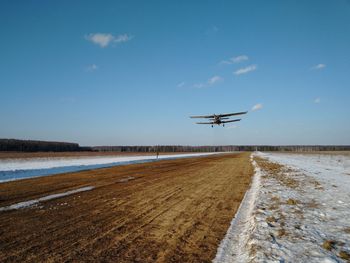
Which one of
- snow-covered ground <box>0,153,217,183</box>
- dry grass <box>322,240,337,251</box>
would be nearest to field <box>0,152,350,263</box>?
dry grass <box>322,240,337,251</box>

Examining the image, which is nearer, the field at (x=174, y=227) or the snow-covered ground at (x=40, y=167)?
the field at (x=174, y=227)

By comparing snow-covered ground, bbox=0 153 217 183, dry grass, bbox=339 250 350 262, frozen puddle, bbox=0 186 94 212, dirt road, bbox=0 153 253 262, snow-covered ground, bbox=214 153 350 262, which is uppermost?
dry grass, bbox=339 250 350 262

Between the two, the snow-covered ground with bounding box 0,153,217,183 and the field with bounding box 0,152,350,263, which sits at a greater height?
the field with bounding box 0,152,350,263

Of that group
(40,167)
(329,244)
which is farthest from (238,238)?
(40,167)

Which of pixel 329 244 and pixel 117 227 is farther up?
pixel 329 244

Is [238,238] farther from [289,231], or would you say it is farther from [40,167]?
[40,167]

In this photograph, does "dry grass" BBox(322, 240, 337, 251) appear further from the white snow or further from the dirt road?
the dirt road

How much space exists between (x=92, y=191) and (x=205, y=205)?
17.7 feet

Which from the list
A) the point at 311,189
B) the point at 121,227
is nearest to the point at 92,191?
the point at 121,227

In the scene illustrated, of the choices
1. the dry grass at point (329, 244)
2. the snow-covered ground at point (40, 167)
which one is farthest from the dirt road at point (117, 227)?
the snow-covered ground at point (40, 167)

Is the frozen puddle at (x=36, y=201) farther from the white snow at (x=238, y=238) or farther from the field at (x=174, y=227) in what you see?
the white snow at (x=238, y=238)

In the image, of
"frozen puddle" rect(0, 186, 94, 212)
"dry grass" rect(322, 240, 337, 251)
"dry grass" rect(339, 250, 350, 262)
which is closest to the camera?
"dry grass" rect(339, 250, 350, 262)

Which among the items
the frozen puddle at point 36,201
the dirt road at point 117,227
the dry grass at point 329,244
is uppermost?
the dry grass at point 329,244

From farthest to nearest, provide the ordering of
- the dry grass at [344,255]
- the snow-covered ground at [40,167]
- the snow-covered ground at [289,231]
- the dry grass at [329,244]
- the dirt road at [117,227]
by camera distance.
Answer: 1. the snow-covered ground at [40,167]
2. the dry grass at [329,244]
3. the dirt road at [117,227]
4. the snow-covered ground at [289,231]
5. the dry grass at [344,255]
